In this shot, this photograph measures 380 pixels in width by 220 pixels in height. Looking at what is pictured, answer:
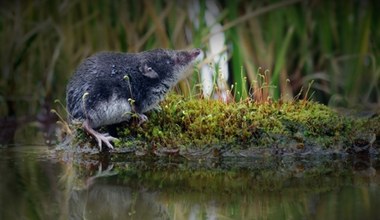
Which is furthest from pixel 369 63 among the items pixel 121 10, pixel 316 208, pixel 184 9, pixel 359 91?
pixel 316 208

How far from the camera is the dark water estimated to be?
9.23 feet

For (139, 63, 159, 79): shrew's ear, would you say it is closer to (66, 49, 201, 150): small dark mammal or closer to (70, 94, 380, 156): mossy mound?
(66, 49, 201, 150): small dark mammal

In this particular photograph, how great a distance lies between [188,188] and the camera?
10.6 ft

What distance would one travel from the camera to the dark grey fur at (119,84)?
3.82m

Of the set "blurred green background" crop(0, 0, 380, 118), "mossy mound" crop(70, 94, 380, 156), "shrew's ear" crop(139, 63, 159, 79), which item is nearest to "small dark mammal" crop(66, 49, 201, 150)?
"shrew's ear" crop(139, 63, 159, 79)

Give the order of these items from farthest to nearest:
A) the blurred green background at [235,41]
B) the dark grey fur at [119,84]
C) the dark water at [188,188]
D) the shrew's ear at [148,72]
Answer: the blurred green background at [235,41] < the shrew's ear at [148,72] < the dark grey fur at [119,84] < the dark water at [188,188]

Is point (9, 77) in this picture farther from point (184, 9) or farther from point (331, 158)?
point (331, 158)

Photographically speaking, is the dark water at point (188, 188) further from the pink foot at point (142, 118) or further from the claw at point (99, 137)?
the pink foot at point (142, 118)

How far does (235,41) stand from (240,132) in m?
1.57

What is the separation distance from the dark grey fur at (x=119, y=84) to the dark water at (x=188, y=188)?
27 centimetres

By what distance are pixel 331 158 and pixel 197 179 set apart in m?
0.87

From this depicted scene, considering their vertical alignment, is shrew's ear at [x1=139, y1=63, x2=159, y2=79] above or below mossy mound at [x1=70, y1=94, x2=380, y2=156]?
above

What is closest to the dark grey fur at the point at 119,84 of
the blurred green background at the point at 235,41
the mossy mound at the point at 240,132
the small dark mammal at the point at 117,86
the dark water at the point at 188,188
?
the small dark mammal at the point at 117,86

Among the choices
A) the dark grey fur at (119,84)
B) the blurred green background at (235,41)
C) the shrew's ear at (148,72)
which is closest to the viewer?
the dark grey fur at (119,84)
